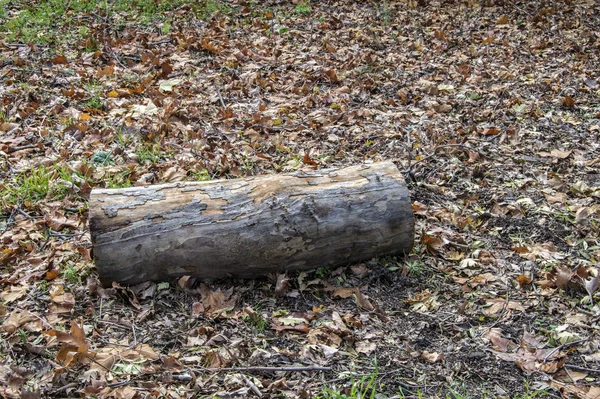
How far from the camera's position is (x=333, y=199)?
3.44 meters

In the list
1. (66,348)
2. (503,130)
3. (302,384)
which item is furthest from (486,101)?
(66,348)

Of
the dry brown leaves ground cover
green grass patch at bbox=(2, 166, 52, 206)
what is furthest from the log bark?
green grass patch at bbox=(2, 166, 52, 206)

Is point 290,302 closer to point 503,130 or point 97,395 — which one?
point 97,395

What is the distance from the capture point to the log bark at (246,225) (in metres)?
3.26

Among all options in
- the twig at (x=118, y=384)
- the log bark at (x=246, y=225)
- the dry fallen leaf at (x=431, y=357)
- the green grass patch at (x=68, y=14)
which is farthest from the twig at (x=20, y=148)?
the dry fallen leaf at (x=431, y=357)

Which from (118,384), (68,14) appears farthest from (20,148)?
(68,14)

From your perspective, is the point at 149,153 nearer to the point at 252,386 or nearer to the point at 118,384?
the point at 118,384

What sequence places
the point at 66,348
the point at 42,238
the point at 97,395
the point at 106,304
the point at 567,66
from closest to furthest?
1. the point at 97,395
2. the point at 66,348
3. the point at 106,304
4. the point at 42,238
5. the point at 567,66

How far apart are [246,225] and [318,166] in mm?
1545

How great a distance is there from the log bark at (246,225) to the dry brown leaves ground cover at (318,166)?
0.15m

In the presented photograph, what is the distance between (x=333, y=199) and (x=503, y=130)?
265 centimetres

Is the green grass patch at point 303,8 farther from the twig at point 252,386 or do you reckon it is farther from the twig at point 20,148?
the twig at point 252,386

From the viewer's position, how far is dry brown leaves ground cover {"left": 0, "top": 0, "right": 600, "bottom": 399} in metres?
2.90

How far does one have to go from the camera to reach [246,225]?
10.9 feet
